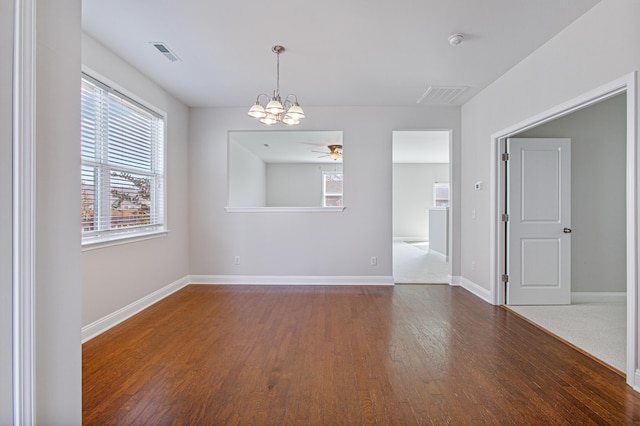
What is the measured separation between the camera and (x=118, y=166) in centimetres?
317

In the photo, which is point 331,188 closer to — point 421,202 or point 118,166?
point 421,202

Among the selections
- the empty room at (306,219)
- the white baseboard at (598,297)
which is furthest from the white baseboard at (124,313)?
the white baseboard at (598,297)

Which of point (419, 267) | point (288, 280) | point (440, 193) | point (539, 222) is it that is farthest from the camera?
point (440, 193)

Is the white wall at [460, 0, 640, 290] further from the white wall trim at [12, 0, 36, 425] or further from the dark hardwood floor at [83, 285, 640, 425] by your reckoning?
the white wall trim at [12, 0, 36, 425]

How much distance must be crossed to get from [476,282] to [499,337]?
1.49m

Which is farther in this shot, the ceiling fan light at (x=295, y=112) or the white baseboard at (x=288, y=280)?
the white baseboard at (x=288, y=280)

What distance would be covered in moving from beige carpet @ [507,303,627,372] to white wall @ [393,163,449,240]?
7.31 meters

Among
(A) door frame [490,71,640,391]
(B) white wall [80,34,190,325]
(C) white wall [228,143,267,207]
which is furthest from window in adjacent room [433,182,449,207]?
(B) white wall [80,34,190,325]

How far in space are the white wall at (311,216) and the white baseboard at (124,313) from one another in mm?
662

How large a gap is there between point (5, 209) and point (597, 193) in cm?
533

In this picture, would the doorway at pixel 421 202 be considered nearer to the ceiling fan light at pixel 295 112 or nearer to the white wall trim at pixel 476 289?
the white wall trim at pixel 476 289

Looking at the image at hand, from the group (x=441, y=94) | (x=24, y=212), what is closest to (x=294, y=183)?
(x=441, y=94)

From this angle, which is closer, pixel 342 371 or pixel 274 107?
pixel 342 371

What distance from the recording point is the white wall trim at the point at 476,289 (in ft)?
12.8
